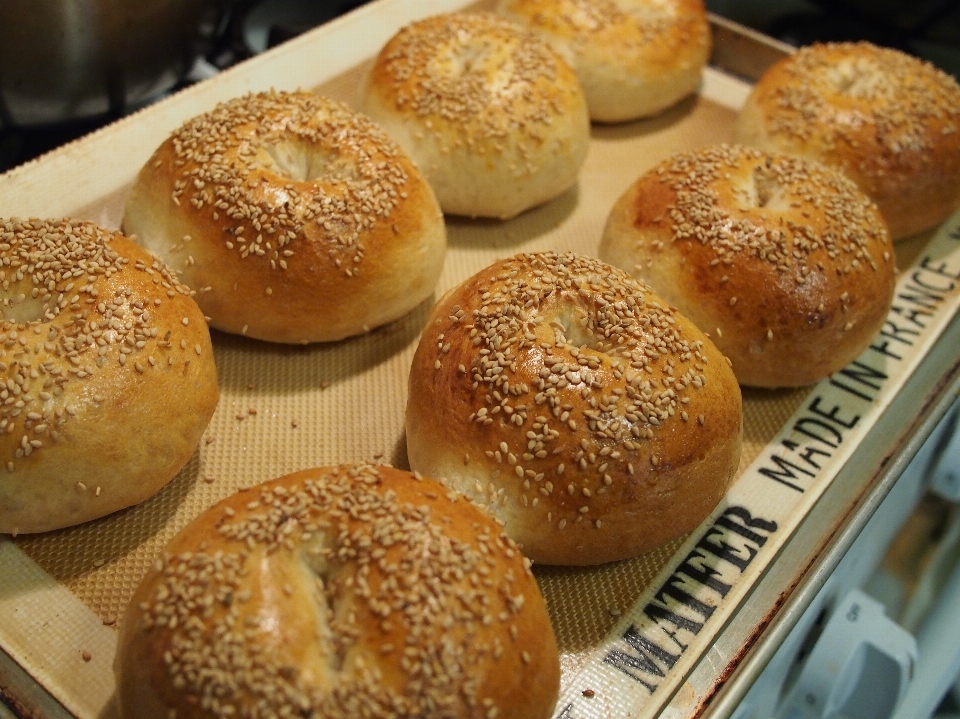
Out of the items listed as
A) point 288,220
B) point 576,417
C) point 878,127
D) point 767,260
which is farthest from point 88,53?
point 878,127

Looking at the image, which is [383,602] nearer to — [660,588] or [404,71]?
[660,588]

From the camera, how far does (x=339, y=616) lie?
146cm

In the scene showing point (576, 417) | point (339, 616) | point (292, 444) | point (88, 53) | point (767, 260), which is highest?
point (88, 53)

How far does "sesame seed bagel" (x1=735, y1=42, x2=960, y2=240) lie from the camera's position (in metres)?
2.72

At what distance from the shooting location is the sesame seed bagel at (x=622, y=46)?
3.09 metres

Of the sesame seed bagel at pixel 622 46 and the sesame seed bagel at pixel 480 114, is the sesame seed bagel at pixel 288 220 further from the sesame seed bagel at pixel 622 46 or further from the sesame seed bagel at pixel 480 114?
the sesame seed bagel at pixel 622 46

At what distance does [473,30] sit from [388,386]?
137cm

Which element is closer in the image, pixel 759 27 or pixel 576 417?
pixel 576 417

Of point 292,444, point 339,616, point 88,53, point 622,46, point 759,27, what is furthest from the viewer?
point 759,27

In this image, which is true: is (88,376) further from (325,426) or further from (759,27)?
(759,27)

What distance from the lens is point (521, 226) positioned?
2.83 metres

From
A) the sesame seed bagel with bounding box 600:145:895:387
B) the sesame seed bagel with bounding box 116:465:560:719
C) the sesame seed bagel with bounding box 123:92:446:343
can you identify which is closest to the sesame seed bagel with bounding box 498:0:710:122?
the sesame seed bagel with bounding box 600:145:895:387

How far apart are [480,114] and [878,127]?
1.32 meters

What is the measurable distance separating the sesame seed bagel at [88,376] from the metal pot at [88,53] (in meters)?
0.62
